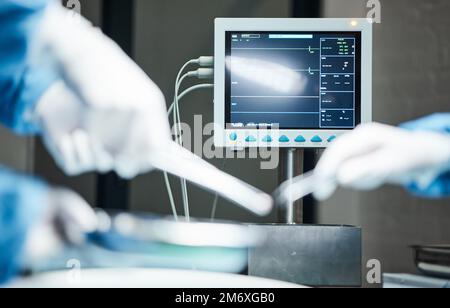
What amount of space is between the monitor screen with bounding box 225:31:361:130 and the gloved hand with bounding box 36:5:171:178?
163 mm

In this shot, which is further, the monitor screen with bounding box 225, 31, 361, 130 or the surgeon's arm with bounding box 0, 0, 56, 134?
the monitor screen with bounding box 225, 31, 361, 130

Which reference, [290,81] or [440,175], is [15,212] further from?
[440,175]

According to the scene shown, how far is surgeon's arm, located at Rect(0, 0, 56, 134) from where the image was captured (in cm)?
108

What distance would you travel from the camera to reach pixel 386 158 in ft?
4.19

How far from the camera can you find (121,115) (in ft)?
3.78

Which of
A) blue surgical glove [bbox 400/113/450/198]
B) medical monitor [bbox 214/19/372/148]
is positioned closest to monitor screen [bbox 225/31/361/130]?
medical monitor [bbox 214/19/372/148]

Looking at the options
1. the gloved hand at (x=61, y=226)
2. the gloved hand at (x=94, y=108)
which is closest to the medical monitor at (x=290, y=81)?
the gloved hand at (x=94, y=108)

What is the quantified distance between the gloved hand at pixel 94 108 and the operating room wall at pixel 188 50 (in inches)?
2.1

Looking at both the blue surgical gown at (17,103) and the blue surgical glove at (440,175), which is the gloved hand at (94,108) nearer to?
the blue surgical gown at (17,103)

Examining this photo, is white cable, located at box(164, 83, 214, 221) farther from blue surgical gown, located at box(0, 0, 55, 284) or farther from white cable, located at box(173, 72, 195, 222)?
blue surgical gown, located at box(0, 0, 55, 284)

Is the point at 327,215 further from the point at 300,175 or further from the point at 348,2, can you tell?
the point at 348,2

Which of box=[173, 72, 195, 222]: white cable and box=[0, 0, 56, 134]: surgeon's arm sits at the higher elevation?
box=[0, 0, 56, 134]: surgeon's arm
